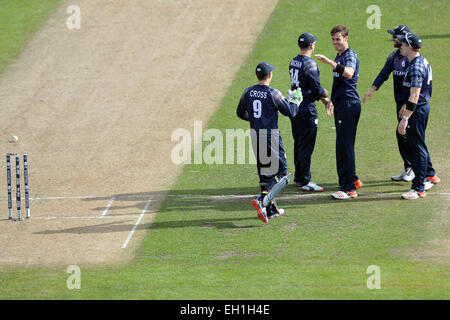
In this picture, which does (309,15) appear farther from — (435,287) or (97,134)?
(435,287)

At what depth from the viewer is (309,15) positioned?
2380 centimetres

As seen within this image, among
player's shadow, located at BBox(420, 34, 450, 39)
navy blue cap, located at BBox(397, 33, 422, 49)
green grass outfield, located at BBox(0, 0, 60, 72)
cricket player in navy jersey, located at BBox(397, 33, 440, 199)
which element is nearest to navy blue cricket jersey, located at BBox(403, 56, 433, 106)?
cricket player in navy jersey, located at BBox(397, 33, 440, 199)

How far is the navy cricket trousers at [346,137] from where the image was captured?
1344 cm

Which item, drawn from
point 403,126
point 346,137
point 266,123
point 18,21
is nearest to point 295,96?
point 266,123

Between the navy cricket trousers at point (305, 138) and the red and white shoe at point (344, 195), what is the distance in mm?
792

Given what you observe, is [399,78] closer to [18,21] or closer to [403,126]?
[403,126]

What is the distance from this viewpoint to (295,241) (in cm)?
1183

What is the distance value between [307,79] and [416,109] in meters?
2.07

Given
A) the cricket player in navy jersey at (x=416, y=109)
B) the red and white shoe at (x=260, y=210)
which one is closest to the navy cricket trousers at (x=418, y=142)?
the cricket player in navy jersey at (x=416, y=109)

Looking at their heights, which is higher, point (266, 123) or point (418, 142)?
point (266, 123)

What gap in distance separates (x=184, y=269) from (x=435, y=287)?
3.62 m

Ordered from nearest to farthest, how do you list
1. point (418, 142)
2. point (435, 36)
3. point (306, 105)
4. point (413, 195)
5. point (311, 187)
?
point (418, 142) → point (413, 195) → point (306, 105) → point (311, 187) → point (435, 36)

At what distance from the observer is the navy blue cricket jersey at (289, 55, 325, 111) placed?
13.5 metres

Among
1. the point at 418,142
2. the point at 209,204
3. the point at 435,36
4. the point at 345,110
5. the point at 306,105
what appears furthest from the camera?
the point at 435,36
